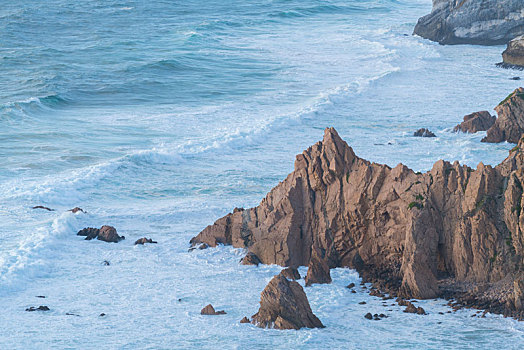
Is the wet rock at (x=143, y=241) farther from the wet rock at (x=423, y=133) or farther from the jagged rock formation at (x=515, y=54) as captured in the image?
the jagged rock formation at (x=515, y=54)

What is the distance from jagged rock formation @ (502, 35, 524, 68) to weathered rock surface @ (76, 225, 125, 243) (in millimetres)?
31502

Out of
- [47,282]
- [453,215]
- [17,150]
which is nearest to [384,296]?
[453,215]

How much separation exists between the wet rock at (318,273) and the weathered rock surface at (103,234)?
227 inches

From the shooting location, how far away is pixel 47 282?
18094 mm

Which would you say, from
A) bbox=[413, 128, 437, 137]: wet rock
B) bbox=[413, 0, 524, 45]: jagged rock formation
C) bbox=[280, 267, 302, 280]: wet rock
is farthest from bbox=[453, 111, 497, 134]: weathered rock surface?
bbox=[413, 0, 524, 45]: jagged rock formation

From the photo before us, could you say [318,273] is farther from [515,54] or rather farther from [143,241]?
[515,54]

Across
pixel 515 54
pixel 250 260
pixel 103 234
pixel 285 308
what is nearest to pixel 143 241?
pixel 103 234

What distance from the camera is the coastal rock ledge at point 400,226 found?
15.8 m

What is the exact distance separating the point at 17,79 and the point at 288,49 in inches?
777

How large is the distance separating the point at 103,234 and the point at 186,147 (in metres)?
10.4

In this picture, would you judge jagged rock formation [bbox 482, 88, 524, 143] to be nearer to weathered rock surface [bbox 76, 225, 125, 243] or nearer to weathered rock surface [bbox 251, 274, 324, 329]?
weathered rock surface [bbox 76, 225, 125, 243]

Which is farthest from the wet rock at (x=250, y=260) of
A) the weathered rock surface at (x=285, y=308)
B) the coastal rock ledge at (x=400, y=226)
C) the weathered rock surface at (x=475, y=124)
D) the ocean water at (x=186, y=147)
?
the weathered rock surface at (x=475, y=124)

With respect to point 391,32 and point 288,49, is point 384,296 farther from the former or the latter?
point 391,32

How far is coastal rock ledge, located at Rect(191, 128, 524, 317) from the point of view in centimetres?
1583
